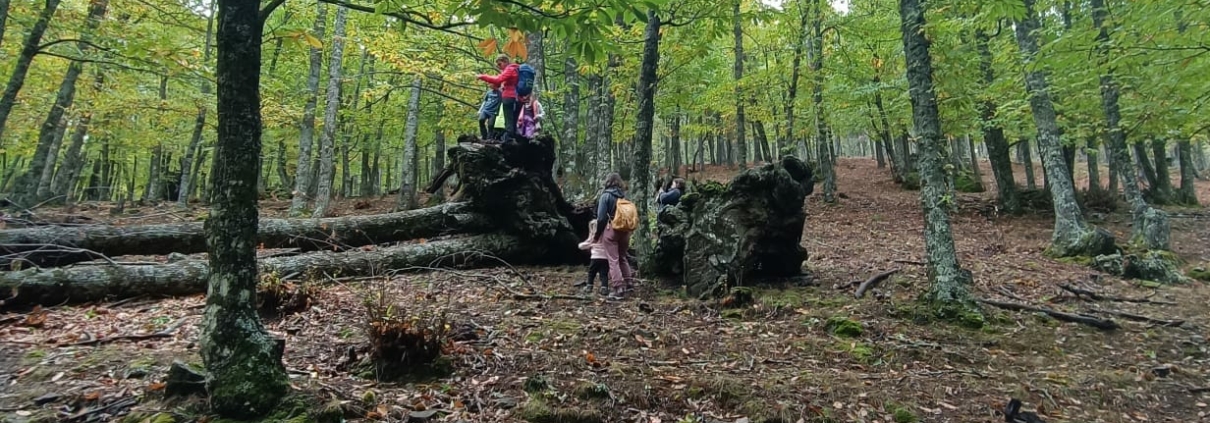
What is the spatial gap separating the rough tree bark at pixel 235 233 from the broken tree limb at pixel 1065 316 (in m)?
8.01

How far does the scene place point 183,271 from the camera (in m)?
6.68

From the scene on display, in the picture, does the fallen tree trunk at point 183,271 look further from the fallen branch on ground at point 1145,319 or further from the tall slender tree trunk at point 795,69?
the tall slender tree trunk at point 795,69

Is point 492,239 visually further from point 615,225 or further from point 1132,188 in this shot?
point 1132,188

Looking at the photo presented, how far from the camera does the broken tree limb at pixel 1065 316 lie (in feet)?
21.0

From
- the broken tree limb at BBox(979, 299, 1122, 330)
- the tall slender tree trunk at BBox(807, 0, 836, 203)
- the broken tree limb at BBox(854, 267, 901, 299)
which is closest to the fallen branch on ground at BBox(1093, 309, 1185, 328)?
the broken tree limb at BBox(979, 299, 1122, 330)

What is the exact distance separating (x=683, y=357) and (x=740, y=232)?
9.61 ft

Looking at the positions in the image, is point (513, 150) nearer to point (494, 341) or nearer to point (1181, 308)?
point (494, 341)

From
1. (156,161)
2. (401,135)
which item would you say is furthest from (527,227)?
(156,161)

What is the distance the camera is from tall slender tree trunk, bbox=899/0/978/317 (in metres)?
6.54

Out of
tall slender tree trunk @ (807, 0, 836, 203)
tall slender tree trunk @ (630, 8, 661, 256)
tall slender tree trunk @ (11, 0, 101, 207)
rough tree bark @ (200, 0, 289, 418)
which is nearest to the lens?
rough tree bark @ (200, 0, 289, 418)

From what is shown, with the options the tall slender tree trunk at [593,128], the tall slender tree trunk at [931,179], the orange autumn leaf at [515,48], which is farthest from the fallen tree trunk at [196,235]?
the tall slender tree trunk at [931,179]

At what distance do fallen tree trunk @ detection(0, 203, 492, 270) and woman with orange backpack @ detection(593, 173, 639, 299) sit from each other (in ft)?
8.96

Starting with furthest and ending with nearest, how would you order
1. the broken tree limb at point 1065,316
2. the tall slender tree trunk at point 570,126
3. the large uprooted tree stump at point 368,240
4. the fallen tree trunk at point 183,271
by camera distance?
1. the tall slender tree trunk at point 570,126
2. the broken tree limb at point 1065,316
3. the large uprooted tree stump at point 368,240
4. the fallen tree trunk at point 183,271

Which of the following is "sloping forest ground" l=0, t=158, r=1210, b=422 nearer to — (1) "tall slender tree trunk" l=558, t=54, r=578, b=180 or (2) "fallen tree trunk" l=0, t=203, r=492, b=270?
(2) "fallen tree trunk" l=0, t=203, r=492, b=270
